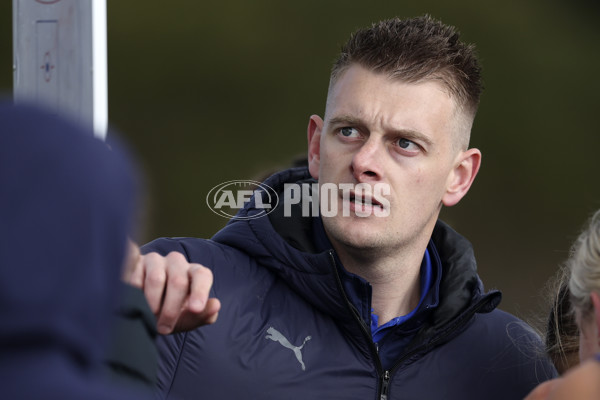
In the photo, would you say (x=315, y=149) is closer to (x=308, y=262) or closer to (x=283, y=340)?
(x=308, y=262)

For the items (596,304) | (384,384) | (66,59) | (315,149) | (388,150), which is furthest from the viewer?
(315,149)

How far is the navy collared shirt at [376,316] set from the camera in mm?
1926

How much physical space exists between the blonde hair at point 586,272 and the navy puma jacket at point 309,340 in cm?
32

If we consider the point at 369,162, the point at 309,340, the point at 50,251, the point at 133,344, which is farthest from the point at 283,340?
the point at 50,251

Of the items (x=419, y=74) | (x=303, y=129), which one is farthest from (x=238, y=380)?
(x=303, y=129)

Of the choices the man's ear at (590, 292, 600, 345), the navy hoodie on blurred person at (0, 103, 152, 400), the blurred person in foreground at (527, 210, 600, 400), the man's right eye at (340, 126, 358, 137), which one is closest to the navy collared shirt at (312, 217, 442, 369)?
the man's right eye at (340, 126, 358, 137)

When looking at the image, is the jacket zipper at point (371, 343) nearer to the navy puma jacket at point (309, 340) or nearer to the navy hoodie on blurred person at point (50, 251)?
the navy puma jacket at point (309, 340)

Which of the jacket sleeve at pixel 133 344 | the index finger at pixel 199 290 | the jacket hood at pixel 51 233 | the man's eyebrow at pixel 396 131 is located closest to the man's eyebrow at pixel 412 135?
the man's eyebrow at pixel 396 131

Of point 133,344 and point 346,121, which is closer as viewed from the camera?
point 133,344

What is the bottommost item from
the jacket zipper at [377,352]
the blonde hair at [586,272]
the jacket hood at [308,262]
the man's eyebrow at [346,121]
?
the jacket zipper at [377,352]

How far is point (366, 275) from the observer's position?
2012mm

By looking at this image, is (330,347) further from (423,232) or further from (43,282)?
(43,282)

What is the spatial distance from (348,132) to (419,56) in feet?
0.81

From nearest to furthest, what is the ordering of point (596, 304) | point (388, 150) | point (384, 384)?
point (596, 304), point (384, 384), point (388, 150)
